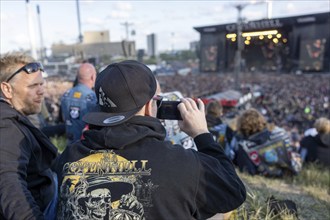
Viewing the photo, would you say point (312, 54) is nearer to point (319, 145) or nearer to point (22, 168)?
point (319, 145)

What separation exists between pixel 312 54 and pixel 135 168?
3074 centimetres

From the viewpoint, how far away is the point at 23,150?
5.70 ft

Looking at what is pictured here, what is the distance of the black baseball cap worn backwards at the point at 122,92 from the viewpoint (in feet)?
4.35

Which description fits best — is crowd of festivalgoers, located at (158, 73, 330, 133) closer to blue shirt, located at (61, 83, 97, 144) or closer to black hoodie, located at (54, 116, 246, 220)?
blue shirt, located at (61, 83, 97, 144)

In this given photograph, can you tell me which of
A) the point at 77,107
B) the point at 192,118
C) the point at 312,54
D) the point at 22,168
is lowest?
the point at 312,54

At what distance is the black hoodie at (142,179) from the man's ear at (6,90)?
3.16 feet

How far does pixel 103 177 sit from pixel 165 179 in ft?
0.81

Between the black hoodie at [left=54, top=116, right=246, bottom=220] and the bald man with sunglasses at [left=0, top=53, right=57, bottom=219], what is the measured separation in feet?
0.95

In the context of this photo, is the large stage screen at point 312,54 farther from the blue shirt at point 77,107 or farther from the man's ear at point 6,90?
the man's ear at point 6,90

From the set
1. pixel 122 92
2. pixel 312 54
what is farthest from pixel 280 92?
pixel 122 92

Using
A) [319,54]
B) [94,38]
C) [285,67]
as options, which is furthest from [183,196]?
[94,38]

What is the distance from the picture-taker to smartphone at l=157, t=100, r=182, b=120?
5.01ft

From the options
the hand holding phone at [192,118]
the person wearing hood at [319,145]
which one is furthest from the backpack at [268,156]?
the hand holding phone at [192,118]

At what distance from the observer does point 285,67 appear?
32312 mm
